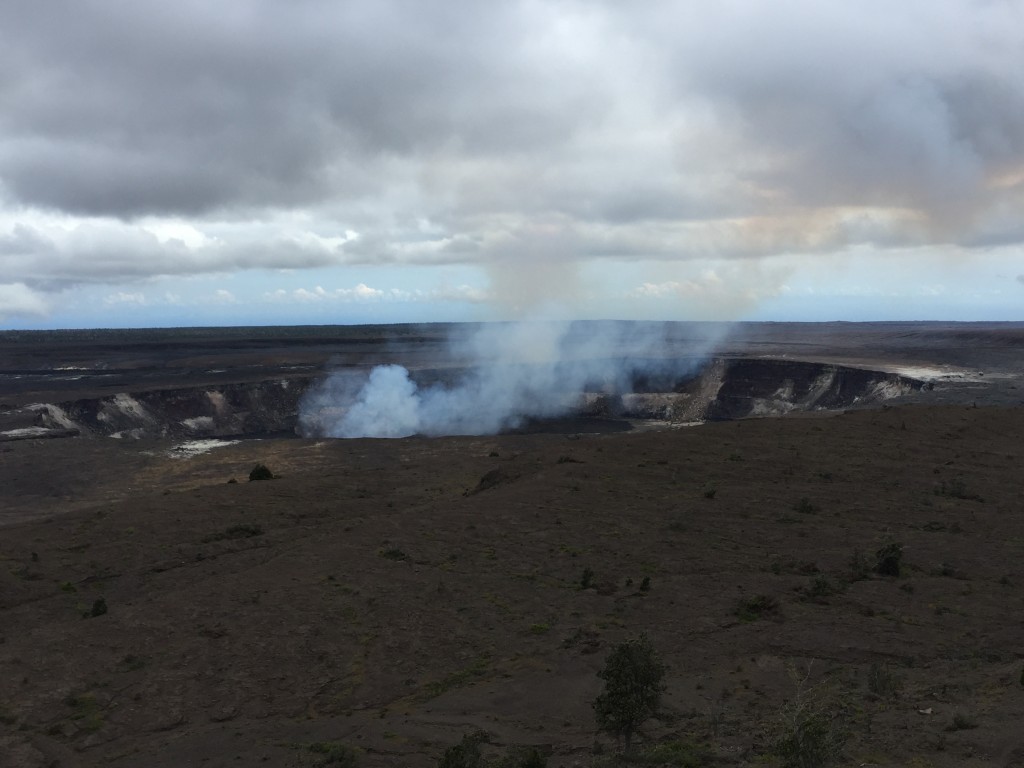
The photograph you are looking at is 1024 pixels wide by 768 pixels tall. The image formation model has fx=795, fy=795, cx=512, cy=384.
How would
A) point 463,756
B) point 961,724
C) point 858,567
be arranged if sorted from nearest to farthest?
point 463,756, point 961,724, point 858,567

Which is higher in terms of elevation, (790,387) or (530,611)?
(790,387)

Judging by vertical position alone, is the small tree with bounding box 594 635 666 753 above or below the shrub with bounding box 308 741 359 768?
above

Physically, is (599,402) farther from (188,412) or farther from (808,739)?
(808,739)

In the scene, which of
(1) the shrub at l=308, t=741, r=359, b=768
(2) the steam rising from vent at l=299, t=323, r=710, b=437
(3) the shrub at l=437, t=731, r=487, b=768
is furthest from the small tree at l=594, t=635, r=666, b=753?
(2) the steam rising from vent at l=299, t=323, r=710, b=437

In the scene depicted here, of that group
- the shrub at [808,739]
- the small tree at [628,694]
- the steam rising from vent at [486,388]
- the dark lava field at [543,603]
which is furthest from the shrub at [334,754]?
the steam rising from vent at [486,388]

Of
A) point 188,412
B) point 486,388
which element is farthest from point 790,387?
point 188,412

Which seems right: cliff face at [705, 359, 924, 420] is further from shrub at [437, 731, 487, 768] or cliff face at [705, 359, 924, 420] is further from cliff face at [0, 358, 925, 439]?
shrub at [437, 731, 487, 768]

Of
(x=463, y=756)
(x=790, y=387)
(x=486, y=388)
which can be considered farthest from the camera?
(x=486, y=388)
